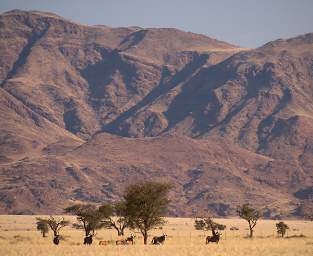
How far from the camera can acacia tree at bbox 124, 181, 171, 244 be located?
79.8 metres

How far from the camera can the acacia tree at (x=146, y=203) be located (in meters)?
79.8

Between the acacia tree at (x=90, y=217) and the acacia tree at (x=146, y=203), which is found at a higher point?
the acacia tree at (x=146, y=203)

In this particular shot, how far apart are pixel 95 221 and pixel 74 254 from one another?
4280cm

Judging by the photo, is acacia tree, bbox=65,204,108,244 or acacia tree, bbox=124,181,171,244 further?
acacia tree, bbox=65,204,108,244

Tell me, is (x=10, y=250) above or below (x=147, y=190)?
below

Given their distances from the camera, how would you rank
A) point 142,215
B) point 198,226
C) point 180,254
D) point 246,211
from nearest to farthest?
point 180,254
point 142,215
point 246,211
point 198,226

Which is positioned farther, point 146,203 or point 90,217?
point 90,217

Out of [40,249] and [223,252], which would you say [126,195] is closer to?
[40,249]

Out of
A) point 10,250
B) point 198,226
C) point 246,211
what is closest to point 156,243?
point 10,250

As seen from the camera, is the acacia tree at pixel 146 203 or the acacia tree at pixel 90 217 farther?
the acacia tree at pixel 90 217

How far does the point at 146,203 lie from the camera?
262ft

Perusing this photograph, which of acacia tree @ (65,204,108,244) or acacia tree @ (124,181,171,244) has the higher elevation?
acacia tree @ (124,181,171,244)

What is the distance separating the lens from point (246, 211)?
109m

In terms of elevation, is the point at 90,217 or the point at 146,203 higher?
the point at 146,203
